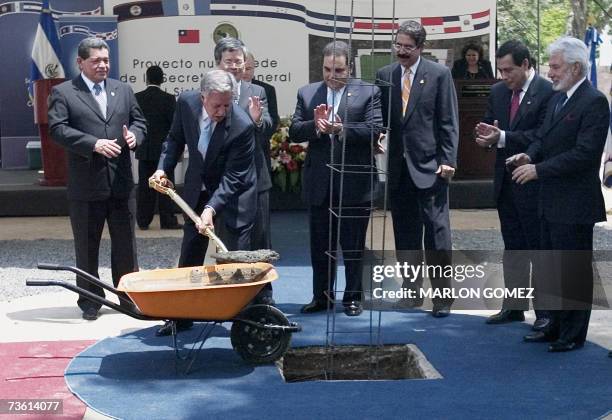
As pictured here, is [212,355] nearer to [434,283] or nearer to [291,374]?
[291,374]

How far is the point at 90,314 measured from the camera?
7.62 meters

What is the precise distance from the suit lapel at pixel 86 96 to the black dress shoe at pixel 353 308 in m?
2.14

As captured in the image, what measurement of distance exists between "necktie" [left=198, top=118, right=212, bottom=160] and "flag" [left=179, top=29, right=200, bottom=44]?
21.0ft

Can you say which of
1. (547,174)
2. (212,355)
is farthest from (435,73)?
(212,355)

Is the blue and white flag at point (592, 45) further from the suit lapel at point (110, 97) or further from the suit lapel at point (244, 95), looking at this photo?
the suit lapel at point (110, 97)

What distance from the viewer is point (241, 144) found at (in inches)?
267

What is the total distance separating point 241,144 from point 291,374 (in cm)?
145

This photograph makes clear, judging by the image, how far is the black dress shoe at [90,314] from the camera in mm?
7617

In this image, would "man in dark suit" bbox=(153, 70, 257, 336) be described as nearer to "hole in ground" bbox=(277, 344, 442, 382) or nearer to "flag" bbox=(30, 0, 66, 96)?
"hole in ground" bbox=(277, 344, 442, 382)

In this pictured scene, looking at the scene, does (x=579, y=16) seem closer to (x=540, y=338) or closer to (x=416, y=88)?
(x=416, y=88)

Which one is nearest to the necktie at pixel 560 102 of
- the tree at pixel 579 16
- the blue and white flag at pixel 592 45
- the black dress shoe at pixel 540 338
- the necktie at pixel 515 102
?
the necktie at pixel 515 102

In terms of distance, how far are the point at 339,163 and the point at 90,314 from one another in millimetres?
2016

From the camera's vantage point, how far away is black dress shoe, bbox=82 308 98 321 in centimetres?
→ 762

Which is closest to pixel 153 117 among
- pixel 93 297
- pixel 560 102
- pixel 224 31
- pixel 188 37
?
pixel 188 37
